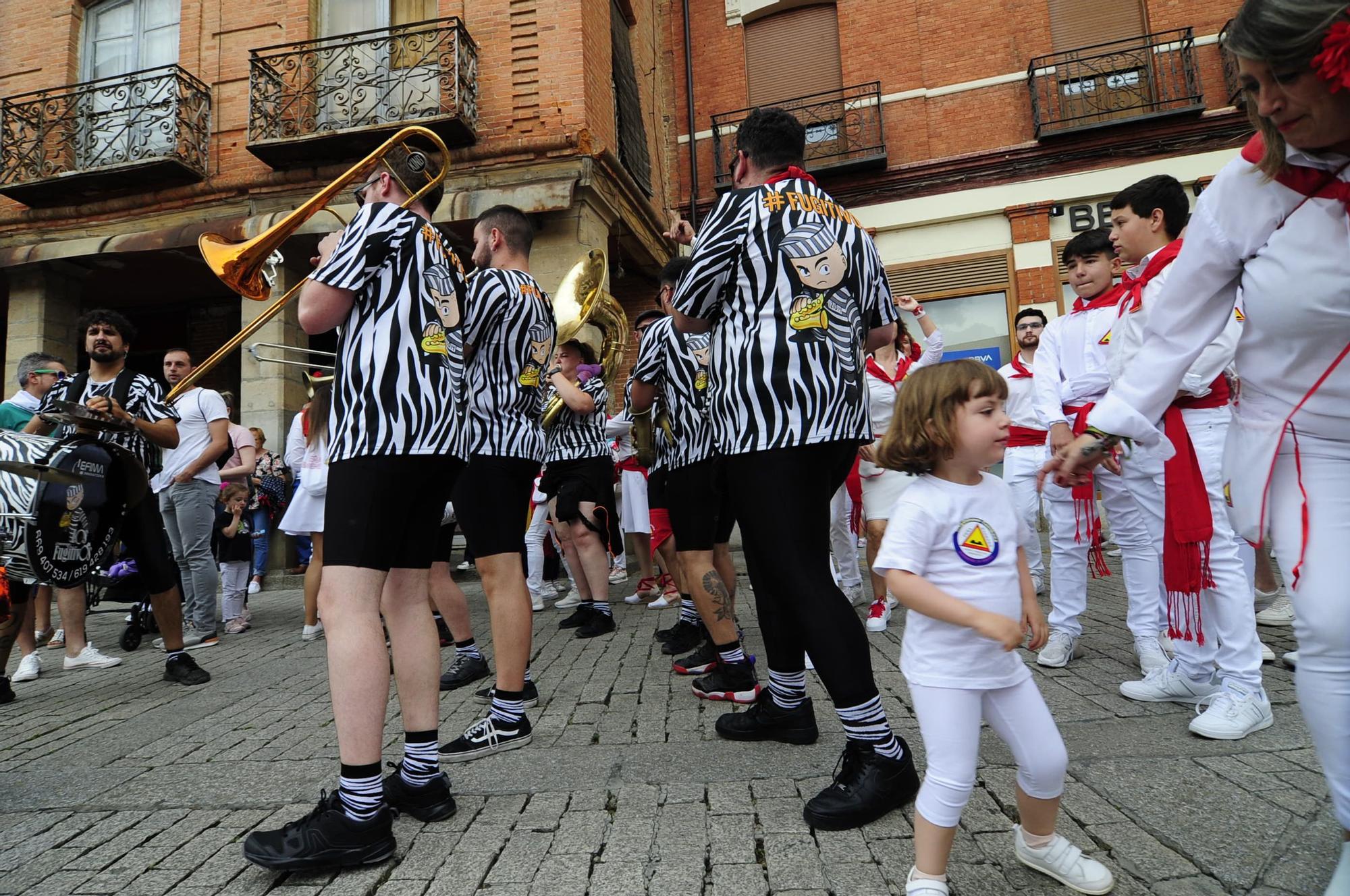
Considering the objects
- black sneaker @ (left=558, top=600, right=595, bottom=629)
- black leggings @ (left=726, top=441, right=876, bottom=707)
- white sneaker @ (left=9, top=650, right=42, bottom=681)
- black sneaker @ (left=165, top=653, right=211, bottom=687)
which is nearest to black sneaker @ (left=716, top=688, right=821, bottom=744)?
black leggings @ (left=726, top=441, right=876, bottom=707)

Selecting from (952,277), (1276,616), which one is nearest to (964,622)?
(1276,616)

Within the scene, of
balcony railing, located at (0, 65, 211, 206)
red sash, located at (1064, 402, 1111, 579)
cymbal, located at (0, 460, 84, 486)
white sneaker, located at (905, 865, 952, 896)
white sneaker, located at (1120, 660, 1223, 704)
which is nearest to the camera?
white sneaker, located at (905, 865, 952, 896)

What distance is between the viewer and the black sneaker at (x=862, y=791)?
2225mm

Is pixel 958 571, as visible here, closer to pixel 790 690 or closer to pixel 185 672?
pixel 790 690

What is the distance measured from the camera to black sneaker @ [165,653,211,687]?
15.6ft

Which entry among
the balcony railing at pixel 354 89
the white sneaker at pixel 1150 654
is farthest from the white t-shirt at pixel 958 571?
the balcony railing at pixel 354 89

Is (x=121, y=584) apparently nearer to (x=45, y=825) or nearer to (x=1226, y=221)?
(x=45, y=825)

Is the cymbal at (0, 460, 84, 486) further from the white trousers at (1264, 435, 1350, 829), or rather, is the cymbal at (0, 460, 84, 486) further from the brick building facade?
the brick building facade

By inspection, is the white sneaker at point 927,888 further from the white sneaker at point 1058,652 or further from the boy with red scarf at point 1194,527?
the white sneaker at point 1058,652

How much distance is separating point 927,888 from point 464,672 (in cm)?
306

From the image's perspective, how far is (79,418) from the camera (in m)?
4.39

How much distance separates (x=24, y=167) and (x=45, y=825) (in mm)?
13318

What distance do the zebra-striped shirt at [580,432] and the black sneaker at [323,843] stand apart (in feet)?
12.2

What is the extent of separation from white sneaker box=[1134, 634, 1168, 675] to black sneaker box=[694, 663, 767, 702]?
5.70ft
